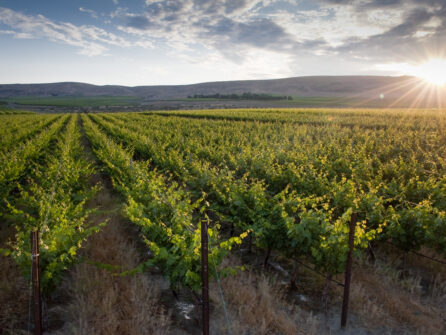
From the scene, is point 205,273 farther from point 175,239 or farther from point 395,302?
point 395,302

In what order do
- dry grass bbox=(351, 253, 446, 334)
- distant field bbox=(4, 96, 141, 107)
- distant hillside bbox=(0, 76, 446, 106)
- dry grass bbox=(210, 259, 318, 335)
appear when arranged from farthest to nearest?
distant hillside bbox=(0, 76, 446, 106), distant field bbox=(4, 96, 141, 107), dry grass bbox=(351, 253, 446, 334), dry grass bbox=(210, 259, 318, 335)

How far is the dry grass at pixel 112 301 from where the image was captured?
13.2 ft

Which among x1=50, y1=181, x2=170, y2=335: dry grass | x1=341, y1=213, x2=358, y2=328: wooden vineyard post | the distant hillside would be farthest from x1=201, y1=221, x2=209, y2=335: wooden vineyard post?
the distant hillside

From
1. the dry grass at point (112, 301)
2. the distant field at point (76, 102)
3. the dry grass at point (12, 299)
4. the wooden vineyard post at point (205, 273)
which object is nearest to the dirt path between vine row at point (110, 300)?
the dry grass at point (112, 301)

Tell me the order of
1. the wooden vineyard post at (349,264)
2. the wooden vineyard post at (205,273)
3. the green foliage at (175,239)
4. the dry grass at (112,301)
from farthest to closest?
the wooden vineyard post at (349,264), the green foliage at (175,239), the dry grass at (112,301), the wooden vineyard post at (205,273)

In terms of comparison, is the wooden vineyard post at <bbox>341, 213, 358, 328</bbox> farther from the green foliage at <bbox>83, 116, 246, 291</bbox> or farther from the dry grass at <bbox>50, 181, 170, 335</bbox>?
the dry grass at <bbox>50, 181, 170, 335</bbox>

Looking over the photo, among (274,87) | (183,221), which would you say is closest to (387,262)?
(183,221)

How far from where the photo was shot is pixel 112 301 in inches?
175

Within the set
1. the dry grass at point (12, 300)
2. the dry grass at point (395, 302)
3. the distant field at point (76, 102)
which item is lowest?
the dry grass at point (395, 302)

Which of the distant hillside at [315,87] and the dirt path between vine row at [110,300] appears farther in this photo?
the distant hillside at [315,87]

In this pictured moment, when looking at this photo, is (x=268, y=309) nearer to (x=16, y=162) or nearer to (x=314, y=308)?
(x=314, y=308)

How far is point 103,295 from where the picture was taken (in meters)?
4.61

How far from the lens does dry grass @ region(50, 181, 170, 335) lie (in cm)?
402

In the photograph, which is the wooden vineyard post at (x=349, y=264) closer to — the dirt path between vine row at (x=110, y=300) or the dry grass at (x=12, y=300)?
the dirt path between vine row at (x=110, y=300)
